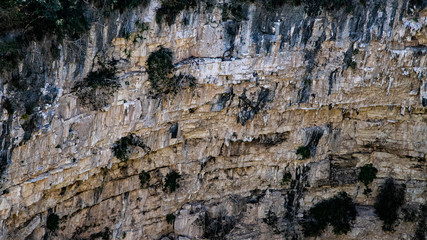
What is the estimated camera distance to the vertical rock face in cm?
1473

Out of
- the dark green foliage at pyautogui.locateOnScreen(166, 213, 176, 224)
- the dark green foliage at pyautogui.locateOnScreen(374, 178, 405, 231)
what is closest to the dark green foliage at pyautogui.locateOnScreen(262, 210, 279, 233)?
the dark green foliage at pyautogui.locateOnScreen(166, 213, 176, 224)

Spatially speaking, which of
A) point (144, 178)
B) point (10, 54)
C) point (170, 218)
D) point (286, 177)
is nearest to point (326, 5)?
point (286, 177)

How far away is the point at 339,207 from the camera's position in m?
20.9

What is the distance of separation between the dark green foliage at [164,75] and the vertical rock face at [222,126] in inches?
7.6

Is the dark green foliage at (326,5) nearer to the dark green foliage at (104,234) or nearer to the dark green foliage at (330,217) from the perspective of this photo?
the dark green foliage at (330,217)

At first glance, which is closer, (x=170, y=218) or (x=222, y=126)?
(x=222, y=126)

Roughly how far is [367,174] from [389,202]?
1394 millimetres

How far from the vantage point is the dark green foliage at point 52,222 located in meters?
16.3

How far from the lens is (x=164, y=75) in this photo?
53.5 ft

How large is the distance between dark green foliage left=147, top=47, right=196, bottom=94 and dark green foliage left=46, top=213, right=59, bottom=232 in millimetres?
5052

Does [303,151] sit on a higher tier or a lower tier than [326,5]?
lower

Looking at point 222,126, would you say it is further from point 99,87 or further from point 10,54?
point 10,54

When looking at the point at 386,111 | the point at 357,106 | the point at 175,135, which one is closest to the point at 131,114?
the point at 175,135

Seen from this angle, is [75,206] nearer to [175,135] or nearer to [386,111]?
[175,135]
